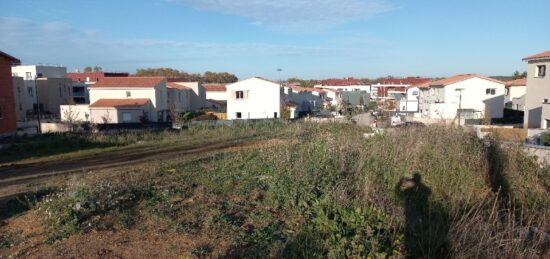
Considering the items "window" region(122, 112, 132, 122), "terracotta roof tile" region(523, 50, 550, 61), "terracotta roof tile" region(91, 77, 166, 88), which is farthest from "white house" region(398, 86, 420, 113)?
"window" region(122, 112, 132, 122)

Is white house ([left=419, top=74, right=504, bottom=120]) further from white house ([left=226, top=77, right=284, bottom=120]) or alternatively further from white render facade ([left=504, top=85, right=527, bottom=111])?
white house ([left=226, top=77, right=284, bottom=120])

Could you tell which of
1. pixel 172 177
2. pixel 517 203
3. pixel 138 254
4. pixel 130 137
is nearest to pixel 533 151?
pixel 517 203

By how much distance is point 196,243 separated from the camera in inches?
176

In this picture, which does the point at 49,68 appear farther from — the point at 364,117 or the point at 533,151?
the point at 533,151

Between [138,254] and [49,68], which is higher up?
[49,68]

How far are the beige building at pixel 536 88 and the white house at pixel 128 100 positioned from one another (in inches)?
1251

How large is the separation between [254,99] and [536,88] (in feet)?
81.4

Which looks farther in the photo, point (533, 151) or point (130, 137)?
point (130, 137)

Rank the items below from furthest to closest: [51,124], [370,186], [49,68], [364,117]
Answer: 1. [49,68]
2. [51,124]
3. [364,117]
4. [370,186]

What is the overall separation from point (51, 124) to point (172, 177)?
2808 cm

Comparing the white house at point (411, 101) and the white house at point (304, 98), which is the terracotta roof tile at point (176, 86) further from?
the white house at point (411, 101)

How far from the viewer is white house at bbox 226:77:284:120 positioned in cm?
4134

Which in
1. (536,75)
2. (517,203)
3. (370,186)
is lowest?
(517,203)

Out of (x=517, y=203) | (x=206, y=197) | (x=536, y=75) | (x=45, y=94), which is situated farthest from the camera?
(x=45, y=94)
